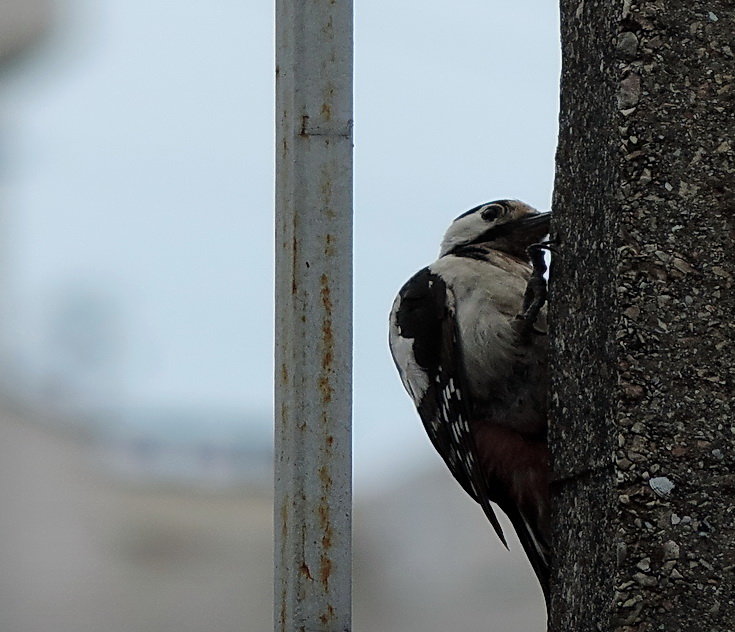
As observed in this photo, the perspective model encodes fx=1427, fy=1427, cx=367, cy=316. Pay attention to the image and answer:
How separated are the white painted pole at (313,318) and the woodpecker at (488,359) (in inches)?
35.8

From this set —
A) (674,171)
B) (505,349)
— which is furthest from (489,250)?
(674,171)

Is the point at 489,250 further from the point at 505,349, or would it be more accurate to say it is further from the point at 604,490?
the point at 604,490

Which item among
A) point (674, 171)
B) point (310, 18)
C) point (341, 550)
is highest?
point (310, 18)

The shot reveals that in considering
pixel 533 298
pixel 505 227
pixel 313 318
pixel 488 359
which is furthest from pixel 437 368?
pixel 313 318

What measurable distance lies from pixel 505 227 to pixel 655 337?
71.5 inches

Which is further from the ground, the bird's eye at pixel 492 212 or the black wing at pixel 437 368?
the bird's eye at pixel 492 212

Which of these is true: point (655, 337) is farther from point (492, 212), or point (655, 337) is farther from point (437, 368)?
point (492, 212)

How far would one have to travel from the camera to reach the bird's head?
4.49 m

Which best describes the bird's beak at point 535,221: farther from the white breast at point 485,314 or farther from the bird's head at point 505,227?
the white breast at point 485,314

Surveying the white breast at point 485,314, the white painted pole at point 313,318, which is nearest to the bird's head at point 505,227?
the white breast at point 485,314

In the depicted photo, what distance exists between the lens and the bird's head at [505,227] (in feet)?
Result: 14.7

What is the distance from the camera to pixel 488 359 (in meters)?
4.05

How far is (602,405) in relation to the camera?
9.18 feet

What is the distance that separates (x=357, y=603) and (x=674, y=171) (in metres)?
7.80
